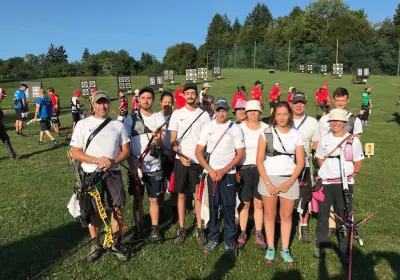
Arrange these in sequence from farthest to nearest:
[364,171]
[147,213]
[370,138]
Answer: [370,138] < [364,171] < [147,213]

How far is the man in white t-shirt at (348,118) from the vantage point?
464 centimetres

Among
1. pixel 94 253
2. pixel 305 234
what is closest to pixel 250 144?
pixel 305 234

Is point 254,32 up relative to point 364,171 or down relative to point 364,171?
up

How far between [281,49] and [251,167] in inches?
2174

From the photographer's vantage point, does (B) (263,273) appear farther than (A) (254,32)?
No

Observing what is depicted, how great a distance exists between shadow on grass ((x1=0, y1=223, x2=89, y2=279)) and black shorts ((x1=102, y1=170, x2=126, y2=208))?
3.91ft

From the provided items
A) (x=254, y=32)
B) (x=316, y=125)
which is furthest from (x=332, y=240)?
(x=254, y=32)

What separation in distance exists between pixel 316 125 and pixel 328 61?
51204 mm

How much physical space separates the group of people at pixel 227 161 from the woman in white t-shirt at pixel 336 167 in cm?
1

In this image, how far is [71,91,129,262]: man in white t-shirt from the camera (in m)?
3.91

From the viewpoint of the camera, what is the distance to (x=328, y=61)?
51.3 metres

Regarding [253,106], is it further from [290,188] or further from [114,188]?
[114,188]

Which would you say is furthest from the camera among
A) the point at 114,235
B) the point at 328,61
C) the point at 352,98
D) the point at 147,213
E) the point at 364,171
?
the point at 328,61

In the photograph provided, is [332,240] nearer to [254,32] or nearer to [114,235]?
[114,235]
